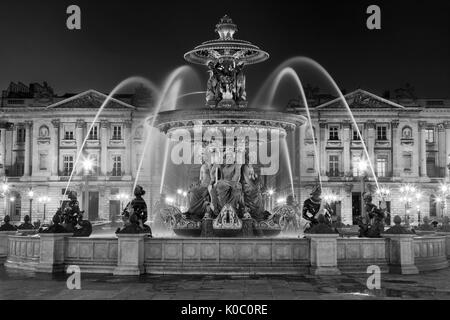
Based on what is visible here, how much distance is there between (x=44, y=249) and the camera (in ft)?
47.8

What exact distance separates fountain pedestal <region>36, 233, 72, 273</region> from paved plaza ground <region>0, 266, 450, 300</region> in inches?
16.6

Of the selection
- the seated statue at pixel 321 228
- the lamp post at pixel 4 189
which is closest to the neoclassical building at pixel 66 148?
the lamp post at pixel 4 189

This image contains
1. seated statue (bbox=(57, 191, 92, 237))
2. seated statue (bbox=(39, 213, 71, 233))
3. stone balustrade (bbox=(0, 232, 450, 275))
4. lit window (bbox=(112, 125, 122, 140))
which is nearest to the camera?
stone balustrade (bbox=(0, 232, 450, 275))

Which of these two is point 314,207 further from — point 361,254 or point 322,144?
point 322,144

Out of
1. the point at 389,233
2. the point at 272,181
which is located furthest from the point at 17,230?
the point at 272,181

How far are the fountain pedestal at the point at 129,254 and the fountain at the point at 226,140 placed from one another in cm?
280

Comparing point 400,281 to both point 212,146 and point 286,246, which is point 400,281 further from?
point 212,146

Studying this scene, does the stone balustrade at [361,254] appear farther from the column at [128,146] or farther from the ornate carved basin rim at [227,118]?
the column at [128,146]

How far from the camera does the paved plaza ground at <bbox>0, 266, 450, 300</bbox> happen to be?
11.1m

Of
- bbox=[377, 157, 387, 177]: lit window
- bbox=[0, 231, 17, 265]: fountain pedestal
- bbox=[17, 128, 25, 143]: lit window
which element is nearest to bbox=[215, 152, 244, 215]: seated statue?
bbox=[0, 231, 17, 265]: fountain pedestal

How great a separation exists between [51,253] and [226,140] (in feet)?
18.3

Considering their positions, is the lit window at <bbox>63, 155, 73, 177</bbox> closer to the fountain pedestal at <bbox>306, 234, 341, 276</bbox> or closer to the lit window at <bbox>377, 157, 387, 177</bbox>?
the lit window at <bbox>377, 157, 387, 177</bbox>

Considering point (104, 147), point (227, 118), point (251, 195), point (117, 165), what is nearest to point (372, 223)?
point (251, 195)
